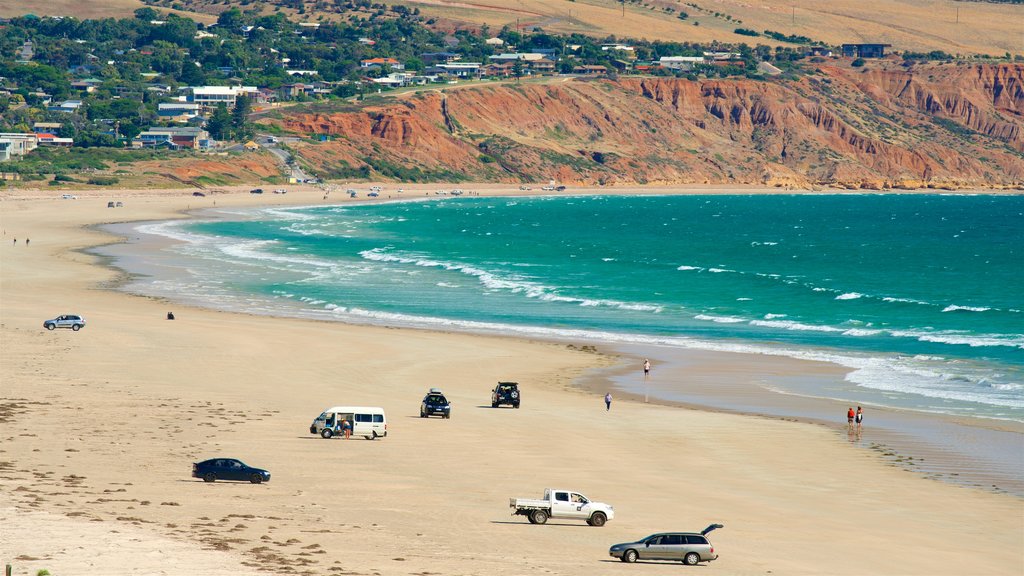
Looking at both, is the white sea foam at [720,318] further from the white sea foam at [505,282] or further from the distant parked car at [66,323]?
the distant parked car at [66,323]

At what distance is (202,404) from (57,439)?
25.0 ft

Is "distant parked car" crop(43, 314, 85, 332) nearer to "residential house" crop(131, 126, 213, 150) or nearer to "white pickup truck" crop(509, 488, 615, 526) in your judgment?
"white pickup truck" crop(509, 488, 615, 526)

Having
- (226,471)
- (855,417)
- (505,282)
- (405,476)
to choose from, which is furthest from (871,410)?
(505,282)

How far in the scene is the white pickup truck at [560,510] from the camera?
95.6 feet

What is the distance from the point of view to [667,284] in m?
89.2

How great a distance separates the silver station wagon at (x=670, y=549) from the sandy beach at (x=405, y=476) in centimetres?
27

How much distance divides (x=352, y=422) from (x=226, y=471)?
24.0ft

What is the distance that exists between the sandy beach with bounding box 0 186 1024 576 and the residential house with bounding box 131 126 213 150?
468ft

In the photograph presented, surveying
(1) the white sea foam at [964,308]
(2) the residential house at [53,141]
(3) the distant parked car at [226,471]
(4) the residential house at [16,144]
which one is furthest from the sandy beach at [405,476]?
(2) the residential house at [53,141]

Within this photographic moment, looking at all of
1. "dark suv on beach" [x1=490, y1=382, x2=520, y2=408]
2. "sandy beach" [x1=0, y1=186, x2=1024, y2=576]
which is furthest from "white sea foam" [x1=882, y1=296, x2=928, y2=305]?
"dark suv on beach" [x1=490, y1=382, x2=520, y2=408]

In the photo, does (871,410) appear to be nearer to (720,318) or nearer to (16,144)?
(720,318)

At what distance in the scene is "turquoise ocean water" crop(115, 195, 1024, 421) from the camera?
60.6 metres

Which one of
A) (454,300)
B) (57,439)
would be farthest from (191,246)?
(57,439)

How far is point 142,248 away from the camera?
105500mm
